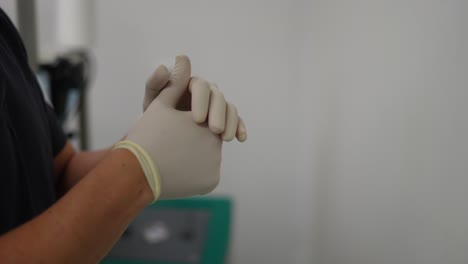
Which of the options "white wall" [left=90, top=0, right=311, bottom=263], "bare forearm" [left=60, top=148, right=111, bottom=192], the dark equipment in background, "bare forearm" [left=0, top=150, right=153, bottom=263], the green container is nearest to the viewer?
"bare forearm" [left=0, top=150, right=153, bottom=263]

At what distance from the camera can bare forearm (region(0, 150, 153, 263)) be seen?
1.50 ft

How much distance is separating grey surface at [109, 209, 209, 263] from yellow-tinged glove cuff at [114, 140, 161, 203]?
2.06 feet

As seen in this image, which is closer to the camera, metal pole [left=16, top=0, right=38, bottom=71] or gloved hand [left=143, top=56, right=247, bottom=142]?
gloved hand [left=143, top=56, right=247, bottom=142]

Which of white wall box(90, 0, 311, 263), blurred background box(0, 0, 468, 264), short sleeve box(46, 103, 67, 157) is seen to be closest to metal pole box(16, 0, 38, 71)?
blurred background box(0, 0, 468, 264)

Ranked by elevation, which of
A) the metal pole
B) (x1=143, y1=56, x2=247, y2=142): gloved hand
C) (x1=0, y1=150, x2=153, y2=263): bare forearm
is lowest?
(x1=0, y1=150, x2=153, y2=263): bare forearm

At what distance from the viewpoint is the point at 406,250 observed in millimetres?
785

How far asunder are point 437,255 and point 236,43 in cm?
116

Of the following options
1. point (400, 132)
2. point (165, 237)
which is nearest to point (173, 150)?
point (400, 132)

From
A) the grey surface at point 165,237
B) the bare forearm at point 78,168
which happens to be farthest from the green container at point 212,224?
the bare forearm at point 78,168

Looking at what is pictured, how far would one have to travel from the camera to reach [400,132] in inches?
32.2

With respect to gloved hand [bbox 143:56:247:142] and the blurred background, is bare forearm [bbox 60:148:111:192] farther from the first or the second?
the blurred background

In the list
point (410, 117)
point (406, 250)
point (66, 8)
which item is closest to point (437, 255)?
point (406, 250)

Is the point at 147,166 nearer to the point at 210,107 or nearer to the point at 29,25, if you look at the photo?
the point at 210,107

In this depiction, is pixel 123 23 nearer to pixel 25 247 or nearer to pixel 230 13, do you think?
pixel 230 13
